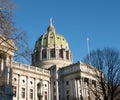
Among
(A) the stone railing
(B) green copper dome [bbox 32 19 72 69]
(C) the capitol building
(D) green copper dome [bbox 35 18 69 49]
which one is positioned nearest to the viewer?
(C) the capitol building

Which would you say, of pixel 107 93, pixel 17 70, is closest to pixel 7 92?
pixel 107 93

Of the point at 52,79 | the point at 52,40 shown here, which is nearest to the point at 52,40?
the point at 52,40

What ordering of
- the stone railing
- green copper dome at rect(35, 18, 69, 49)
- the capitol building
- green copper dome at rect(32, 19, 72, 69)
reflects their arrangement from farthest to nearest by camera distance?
green copper dome at rect(35, 18, 69, 49) < green copper dome at rect(32, 19, 72, 69) < the stone railing < the capitol building

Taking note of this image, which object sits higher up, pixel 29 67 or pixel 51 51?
pixel 51 51

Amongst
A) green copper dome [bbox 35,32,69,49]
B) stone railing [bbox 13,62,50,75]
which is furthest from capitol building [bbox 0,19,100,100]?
green copper dome [bbox 35,32,69,49]

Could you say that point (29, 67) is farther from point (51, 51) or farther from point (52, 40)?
point (52, 40)

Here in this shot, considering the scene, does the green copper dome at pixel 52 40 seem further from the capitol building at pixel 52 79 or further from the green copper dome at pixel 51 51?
the capitol building at pixel 52 79

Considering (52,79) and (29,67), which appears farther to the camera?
(52,79)

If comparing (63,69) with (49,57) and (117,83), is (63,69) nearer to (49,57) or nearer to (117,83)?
(49,57)

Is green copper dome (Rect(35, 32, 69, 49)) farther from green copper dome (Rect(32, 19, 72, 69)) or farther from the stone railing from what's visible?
the stone railing

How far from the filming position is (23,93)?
71875 mm

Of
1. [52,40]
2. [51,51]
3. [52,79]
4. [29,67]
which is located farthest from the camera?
[52,40]

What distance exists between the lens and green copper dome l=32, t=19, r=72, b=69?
8931 centimetres

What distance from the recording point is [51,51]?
92.6 meters
